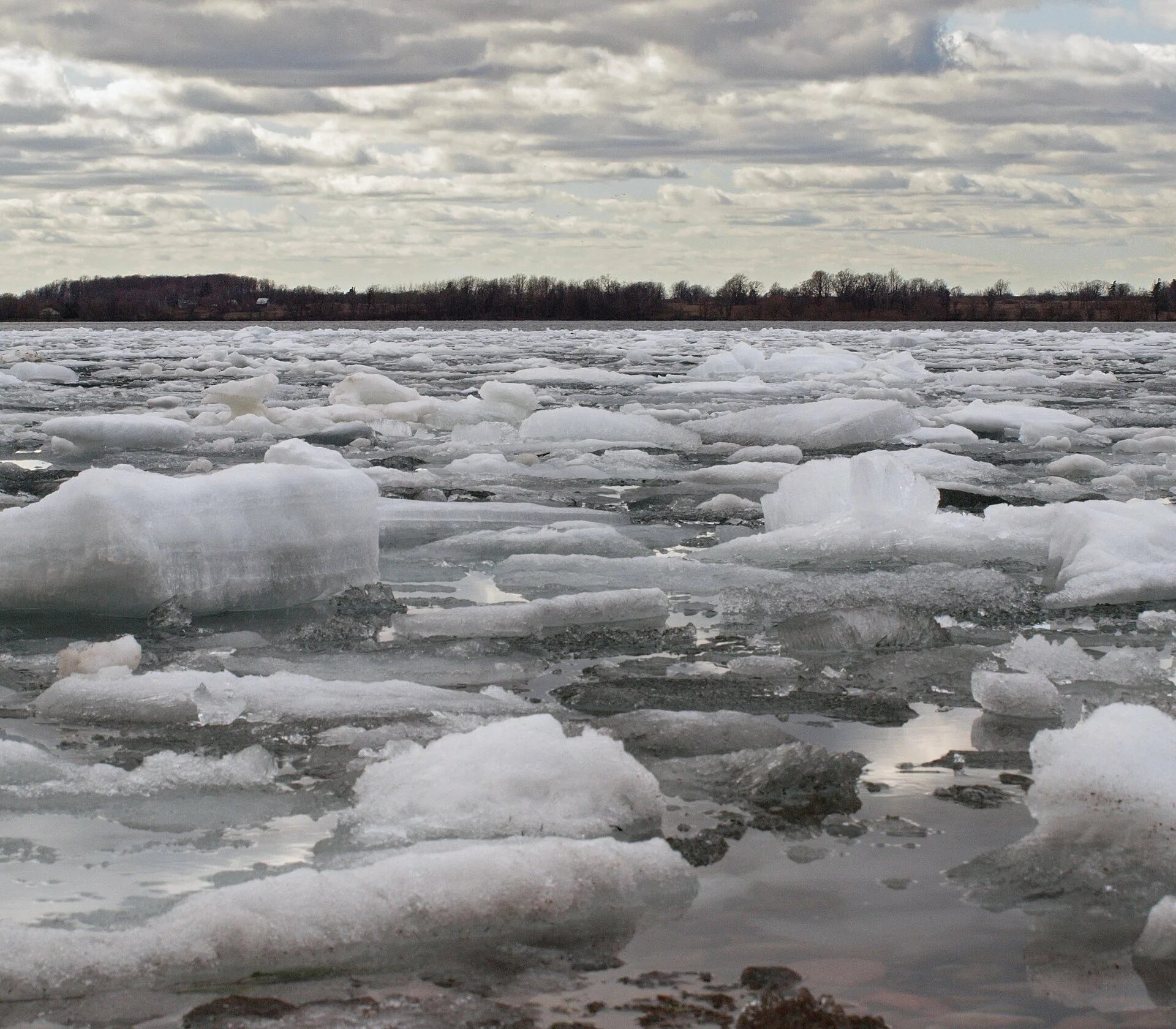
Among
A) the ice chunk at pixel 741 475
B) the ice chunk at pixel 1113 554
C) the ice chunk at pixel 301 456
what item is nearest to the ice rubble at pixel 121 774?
the ice chunk at pixel 1113 554

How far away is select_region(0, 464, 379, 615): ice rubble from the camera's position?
3736 millimetres

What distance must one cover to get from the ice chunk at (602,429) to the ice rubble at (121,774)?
21.4 ft

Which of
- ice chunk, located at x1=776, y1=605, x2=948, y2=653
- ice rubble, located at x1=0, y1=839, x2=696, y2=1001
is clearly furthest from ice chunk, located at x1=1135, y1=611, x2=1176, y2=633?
ice rubble, located at x1=0, y1=839, x2=696, y2=1001

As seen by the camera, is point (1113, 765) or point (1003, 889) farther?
point (1113, 765)

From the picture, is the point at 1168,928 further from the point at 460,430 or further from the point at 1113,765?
the point at 460,430

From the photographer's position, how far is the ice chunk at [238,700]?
2906 mm

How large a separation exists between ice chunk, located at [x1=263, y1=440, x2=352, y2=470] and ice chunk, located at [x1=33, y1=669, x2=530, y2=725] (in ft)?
7.85

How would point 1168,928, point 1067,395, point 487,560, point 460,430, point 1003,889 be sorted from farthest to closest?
point 1067,395 < point 460,430 < point 487,560 < point 1003,889 < point 1168,928

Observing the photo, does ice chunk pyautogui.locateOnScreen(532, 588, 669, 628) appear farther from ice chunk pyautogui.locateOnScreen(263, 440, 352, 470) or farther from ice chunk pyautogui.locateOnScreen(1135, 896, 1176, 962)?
ice chunk pyautogui.locateOnScreen(1135, 896, 1176, 962)

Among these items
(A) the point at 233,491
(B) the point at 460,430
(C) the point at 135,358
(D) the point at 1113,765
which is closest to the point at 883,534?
(A) the point at 233,491

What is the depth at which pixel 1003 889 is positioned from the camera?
2.09m

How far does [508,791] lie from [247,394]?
8.63 metres

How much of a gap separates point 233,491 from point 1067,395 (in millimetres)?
12094

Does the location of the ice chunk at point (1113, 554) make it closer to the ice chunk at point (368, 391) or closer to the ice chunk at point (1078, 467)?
the ice chunk at point (1078, 467)
